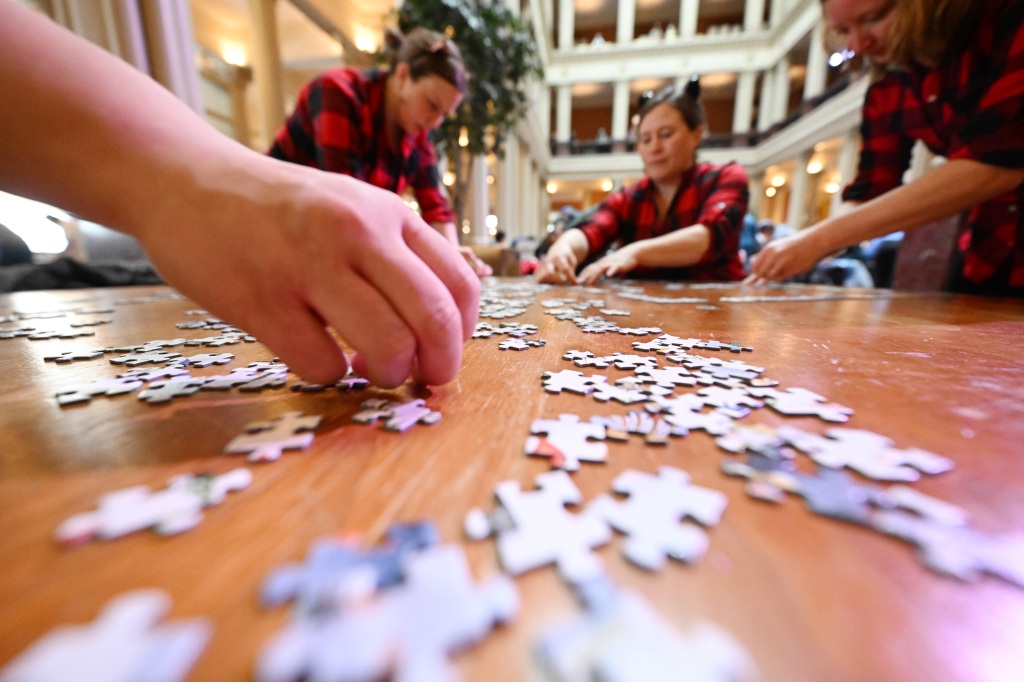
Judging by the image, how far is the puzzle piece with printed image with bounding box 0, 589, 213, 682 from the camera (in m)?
0.20

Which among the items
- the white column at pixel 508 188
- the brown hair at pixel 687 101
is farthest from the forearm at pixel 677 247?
the white column at pixel 508 188

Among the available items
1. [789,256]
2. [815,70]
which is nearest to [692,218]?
[789,256]

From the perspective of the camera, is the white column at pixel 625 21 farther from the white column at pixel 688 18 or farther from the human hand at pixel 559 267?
the human hand at pixel 559 267

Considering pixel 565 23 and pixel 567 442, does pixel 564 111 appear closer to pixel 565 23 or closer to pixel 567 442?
pixel 565 23

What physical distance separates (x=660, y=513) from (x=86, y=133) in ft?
2.16

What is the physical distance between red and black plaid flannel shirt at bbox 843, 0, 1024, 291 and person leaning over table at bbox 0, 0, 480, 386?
1872 millimetres

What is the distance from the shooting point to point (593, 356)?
74 centimetres

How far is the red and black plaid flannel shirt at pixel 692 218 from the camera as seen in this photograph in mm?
2145

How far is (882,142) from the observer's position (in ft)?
6.28

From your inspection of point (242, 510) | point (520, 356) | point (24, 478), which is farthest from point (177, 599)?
point (520, 356)

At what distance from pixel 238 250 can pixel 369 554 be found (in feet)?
1.16

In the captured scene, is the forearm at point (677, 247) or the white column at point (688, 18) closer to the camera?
the forearm at point (677, 247)

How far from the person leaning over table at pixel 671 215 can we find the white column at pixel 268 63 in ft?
15.7

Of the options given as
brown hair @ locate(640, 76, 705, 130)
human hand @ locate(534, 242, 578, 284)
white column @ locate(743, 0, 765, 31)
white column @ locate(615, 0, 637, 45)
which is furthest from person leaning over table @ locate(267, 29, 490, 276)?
white column @ locate(743, 0, 765, 31)
